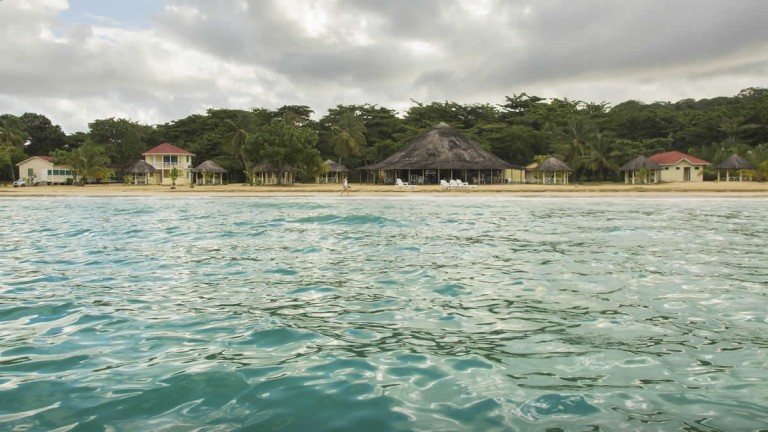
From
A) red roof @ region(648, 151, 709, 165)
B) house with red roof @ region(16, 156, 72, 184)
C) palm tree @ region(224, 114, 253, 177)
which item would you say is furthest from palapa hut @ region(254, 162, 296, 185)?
red roof @ region(648, 151, 709, 165)

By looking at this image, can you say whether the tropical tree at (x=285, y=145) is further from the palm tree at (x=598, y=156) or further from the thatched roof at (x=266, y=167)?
the palm tree at (x=598, y=156)

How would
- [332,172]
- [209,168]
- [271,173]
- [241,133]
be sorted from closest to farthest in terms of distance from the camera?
[209,168], [241,133], [271,173], [332,172]

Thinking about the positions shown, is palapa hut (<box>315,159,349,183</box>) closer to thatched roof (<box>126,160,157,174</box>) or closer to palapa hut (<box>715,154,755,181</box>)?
thatched roof (<box>126,160,157,174</box>)

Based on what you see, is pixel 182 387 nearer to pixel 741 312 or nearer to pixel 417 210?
pixel 741 312

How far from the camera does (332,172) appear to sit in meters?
55.5

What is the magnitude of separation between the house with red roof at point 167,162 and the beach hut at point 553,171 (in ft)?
111

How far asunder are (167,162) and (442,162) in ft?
93.0

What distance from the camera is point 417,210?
2178 cm

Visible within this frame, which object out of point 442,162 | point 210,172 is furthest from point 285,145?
point 442,162

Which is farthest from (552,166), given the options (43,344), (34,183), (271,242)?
(34,183)

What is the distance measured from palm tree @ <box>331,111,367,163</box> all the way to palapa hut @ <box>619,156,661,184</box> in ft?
78.5

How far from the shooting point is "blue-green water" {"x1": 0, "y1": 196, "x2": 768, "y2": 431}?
10.6 feet

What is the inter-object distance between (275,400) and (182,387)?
67cm

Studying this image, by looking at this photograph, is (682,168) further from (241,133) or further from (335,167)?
(241,133)
